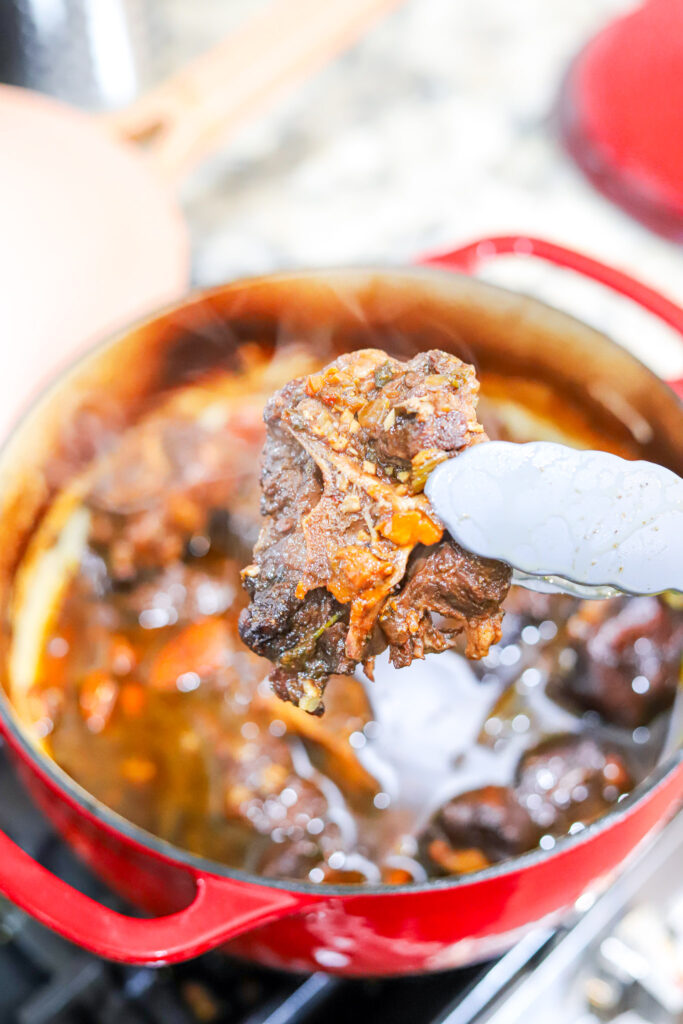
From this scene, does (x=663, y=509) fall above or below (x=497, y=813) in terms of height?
above

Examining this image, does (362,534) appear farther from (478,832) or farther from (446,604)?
(478,832)

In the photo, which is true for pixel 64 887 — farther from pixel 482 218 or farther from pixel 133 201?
pixel 482 218

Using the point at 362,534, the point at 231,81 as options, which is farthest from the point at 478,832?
the point at 231,81

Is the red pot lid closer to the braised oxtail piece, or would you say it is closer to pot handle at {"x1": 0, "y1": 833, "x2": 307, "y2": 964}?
the braised oxtail piece

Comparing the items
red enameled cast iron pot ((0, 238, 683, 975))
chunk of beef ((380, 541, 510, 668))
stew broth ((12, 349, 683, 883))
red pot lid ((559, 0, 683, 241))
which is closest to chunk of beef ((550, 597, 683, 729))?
stew broth ((12, 349, 683, 883))

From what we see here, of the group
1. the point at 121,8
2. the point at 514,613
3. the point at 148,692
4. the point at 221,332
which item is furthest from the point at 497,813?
the point at 121,8

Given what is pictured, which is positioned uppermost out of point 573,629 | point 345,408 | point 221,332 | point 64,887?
point 345,408

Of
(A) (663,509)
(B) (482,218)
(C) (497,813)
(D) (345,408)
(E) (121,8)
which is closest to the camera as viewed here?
(A) (663,509)
